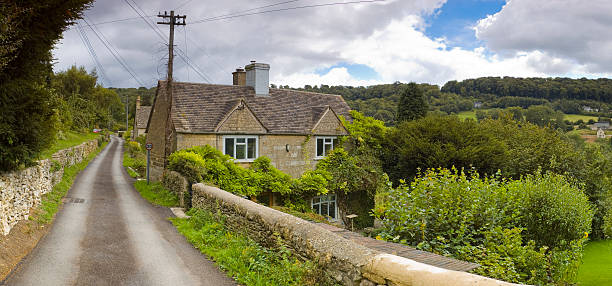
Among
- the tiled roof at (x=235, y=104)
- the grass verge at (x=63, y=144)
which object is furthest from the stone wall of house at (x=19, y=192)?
the tiled roof at (x=235, y=104)

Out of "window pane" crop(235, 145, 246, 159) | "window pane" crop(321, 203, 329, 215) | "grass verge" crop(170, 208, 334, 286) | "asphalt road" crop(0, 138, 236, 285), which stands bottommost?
"window pane" crop(321, 203, 329, 215)

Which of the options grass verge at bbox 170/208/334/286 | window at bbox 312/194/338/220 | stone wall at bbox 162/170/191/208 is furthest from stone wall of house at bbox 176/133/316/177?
grass verge at bbox 170/208/334/286

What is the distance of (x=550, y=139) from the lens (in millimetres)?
25859

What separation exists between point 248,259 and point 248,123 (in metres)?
14.0

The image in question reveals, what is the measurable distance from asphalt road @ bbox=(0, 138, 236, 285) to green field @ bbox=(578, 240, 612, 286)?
1006 centimetres

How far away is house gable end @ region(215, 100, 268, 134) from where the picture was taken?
20.5 m

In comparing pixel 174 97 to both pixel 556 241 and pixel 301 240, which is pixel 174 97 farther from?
pixel 556 241

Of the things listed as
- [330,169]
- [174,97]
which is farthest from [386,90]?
[174,97]

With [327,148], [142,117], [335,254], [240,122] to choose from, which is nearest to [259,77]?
[240,122]

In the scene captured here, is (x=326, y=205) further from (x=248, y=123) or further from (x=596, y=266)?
(x=596, y=266)

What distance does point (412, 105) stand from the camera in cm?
3578

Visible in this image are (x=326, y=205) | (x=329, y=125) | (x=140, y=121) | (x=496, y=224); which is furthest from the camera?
(x=140, y=121)

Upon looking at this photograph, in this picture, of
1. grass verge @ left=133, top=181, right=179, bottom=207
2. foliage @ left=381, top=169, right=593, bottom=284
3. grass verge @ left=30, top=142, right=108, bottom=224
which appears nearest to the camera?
foliage @ left=381, top=169, right=593, bottom=284

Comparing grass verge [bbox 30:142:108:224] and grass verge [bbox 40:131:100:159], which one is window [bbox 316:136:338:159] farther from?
grass verge [bbox 40:131:100:159]
